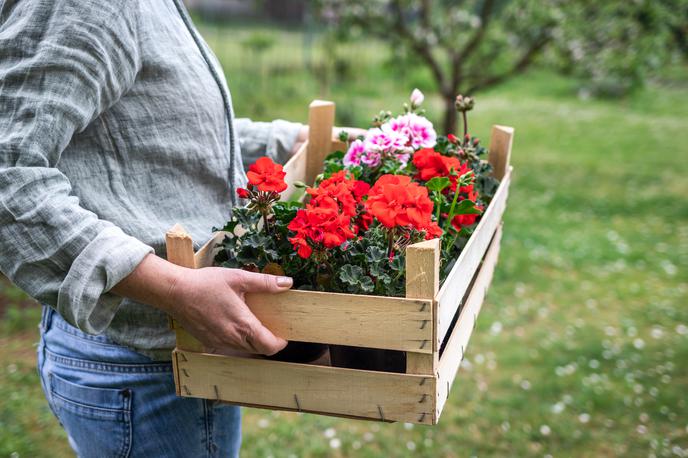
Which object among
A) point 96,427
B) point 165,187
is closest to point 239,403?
point 96,427

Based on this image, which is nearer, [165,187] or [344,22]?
[165,187]

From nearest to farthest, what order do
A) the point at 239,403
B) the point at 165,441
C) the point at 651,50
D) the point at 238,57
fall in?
1. the point at 239,403
2. the point at 165,441
3. the point at 651,50
4. the point at 238,57

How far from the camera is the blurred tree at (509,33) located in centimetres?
648

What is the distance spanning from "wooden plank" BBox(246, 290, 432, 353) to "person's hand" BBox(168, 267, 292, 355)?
3 centimetres

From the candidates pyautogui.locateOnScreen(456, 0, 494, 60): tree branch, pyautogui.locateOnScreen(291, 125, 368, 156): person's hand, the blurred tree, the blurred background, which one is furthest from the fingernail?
pyautogui.locateOnScreen(456, 0, 494, 60): tree branch

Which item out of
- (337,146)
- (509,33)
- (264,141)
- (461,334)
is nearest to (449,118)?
(509,33)

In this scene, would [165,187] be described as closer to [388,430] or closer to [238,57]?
[388,430]

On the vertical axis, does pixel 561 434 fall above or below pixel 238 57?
below

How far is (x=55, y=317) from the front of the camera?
151cm

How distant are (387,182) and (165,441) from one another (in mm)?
691

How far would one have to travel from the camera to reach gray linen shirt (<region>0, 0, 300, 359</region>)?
115 cm

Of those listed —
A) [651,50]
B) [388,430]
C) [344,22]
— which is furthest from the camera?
[344,22]

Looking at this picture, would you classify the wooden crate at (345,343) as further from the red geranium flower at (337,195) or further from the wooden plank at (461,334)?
the red geranium flower at (337,195)

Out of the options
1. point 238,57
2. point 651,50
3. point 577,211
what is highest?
point 651,50
